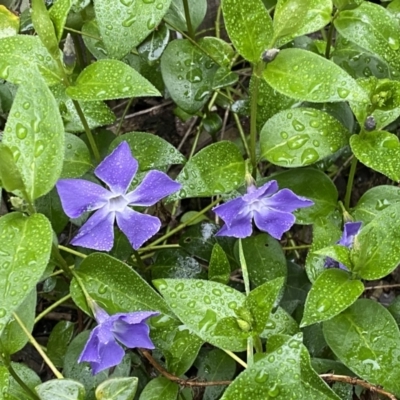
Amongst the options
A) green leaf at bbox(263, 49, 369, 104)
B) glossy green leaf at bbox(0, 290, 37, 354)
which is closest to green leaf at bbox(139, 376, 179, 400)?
glossy green leaf at bbox(0, 290, 37, 354)

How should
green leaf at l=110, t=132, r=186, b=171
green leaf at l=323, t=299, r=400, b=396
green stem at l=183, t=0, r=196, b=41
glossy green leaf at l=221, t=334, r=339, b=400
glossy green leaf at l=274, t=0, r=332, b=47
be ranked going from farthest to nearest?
green stem at l=183, t=0, r=196, b=41, green leaf at l=110, t=132, r=186, b=171, glossy green leaf at l=274, t=0, r=332, b=47, green leaf at l=323, t=299, r=400, b=396, glossy green leaf at l=221, t=334, r=339, b=400

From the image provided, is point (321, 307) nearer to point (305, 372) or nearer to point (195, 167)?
point (305, 372)

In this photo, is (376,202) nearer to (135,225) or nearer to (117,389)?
(135,225)

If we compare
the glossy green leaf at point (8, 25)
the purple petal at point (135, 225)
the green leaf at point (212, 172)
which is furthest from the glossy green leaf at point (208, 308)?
the glossy green leaf at point (8, 25)

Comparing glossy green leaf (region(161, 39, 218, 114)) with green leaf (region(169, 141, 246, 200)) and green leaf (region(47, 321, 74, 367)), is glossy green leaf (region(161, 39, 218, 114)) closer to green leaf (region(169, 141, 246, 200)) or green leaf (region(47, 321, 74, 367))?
green leaf (region(169, 141, 246, 200))

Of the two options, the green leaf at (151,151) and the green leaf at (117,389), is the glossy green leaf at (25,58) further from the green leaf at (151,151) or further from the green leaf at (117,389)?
the green leaf at (117,389)

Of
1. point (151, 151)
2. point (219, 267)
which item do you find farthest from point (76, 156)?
point (219, 267)
